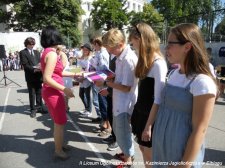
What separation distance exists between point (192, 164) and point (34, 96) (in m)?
6.33

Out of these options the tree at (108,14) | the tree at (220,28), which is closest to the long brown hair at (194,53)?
the tree at (220,28)

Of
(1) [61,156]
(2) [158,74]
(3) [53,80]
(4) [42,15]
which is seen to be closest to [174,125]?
(2) [158,74]

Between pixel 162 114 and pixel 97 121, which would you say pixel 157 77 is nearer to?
pixel 162 114

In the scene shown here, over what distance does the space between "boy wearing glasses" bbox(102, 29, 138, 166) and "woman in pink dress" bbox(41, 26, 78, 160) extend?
80 centimetres

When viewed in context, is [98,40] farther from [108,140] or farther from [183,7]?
[183,7]

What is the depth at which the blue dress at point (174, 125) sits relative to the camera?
6.87 ft

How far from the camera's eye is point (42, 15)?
119 feet

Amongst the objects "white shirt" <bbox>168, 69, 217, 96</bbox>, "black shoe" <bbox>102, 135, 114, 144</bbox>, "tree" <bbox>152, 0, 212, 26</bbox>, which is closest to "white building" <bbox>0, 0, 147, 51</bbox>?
"black shoe" <bbox>102, 135, 114, 144</bbox>

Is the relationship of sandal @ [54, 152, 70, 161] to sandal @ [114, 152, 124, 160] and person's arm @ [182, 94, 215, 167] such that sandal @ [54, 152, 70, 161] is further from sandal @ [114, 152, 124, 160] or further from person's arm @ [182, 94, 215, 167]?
person's arm @ [182, 94, 215, 167]

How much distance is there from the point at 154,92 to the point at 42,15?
35.5 metres

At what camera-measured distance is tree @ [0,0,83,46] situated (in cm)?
3588

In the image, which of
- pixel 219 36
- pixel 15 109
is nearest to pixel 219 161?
pixel 15 109

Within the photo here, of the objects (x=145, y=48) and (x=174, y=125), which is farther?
(x=145, y=48)

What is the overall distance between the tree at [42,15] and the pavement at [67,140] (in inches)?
1165
